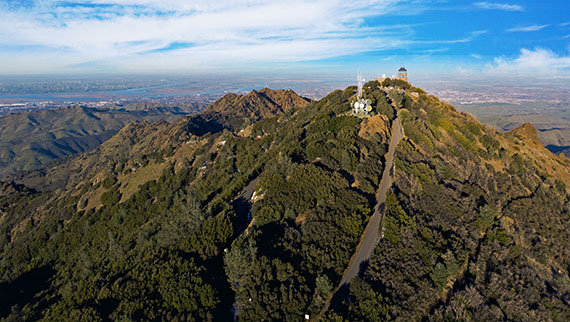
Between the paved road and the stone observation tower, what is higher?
the stone observation tower

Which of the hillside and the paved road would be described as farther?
the paved road

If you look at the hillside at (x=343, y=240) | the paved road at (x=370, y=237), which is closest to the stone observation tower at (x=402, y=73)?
the hillside at (x=343, y=240)

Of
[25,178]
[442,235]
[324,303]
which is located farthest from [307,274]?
[25,178]

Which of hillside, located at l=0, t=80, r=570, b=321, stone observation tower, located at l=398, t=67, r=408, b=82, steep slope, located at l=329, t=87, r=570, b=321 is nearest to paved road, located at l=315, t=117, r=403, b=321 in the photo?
hillside, located at l=0, t=80, r=570, b=321

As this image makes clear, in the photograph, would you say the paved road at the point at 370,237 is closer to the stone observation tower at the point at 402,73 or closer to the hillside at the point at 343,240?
the hillside at the point at 343,240

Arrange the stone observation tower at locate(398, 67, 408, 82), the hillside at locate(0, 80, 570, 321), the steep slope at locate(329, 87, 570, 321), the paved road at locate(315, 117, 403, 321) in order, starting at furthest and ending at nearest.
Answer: the stone observation tower at locate(398, 67, 408, 82)
the paved road at locate(315, 117, 403, 321)
the hillside at locate(0, 80, 570, 321)
the steep slope at locate(329, 87, 570, 321)

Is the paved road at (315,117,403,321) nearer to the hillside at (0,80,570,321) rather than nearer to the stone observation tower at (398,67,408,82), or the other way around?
the hillside at (0,80,570,321)

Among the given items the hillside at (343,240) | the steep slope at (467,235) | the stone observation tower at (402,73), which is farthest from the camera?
the stone observation tower at (402,73)

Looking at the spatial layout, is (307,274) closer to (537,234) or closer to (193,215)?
(193,215)
